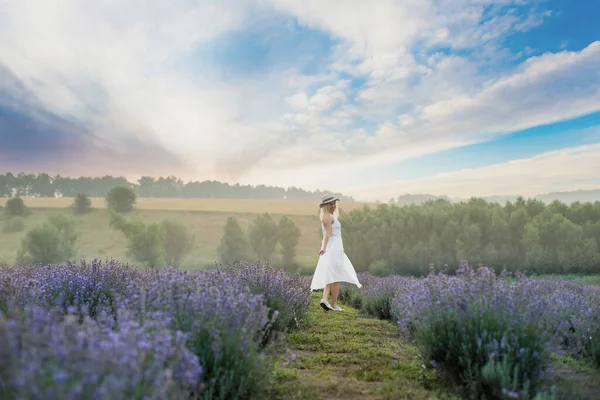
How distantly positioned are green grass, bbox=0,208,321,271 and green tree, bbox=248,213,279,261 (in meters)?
1.59

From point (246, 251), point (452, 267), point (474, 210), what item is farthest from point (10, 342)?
point (246, 251)

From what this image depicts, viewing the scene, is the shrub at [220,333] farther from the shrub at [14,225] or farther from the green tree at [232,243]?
the shrub at [14,225]

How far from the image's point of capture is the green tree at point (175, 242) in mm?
33625

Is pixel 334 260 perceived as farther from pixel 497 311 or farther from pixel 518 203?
pixel 518 203

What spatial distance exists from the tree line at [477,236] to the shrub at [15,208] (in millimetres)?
32667

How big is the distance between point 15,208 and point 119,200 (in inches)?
358

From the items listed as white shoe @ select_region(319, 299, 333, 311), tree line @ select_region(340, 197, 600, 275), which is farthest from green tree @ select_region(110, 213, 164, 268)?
white shoe @ select_region(319, 299, 333, 311)

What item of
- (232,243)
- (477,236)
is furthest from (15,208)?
(477,236)

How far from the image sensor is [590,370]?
3.57 metres

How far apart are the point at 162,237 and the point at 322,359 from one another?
3114cm

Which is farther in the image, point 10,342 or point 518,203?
point 518,203

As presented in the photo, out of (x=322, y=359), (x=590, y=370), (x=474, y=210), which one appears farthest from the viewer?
(x=474, y=210)

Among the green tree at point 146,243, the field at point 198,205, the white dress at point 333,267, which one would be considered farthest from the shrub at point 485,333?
the field at point 198,205

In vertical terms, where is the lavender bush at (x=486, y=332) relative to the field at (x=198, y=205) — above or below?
below
